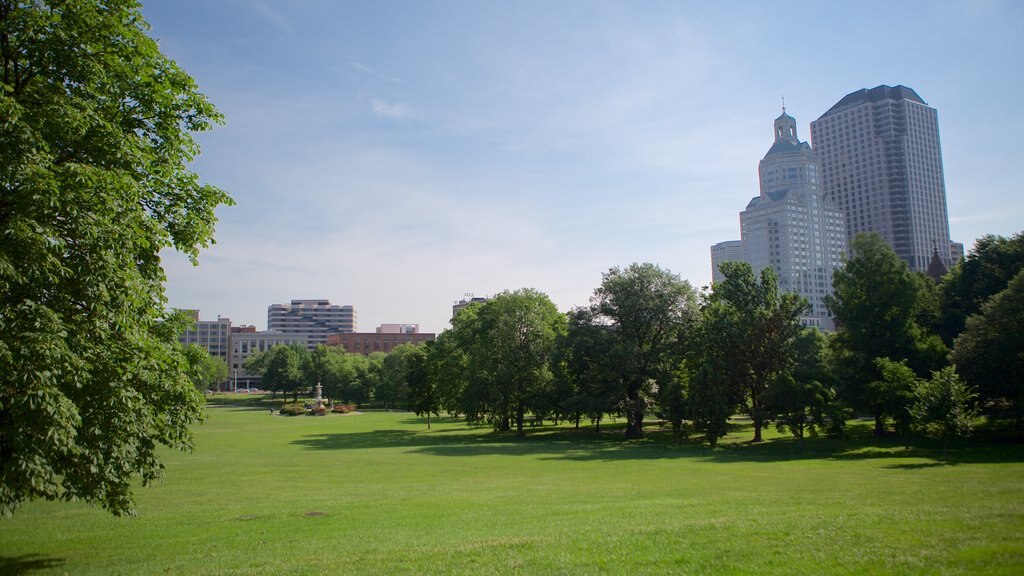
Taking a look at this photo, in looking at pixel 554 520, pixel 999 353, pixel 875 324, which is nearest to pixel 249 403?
pixel 875 324

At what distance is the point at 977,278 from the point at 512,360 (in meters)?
42.6

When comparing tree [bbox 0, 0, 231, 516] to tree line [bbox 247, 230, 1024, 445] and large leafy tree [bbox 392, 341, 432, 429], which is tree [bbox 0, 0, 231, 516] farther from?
large leafy tree [bbox 392, 341, 432, 429]

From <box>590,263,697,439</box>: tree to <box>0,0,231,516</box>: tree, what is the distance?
1728 inches

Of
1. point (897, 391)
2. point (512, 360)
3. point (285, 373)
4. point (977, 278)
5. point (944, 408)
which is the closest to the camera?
point (944, 408)

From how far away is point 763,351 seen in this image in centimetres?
5069

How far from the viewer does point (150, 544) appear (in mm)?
15922

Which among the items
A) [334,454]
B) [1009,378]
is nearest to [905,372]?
[1009,378]

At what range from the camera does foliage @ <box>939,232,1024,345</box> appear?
49.9 m

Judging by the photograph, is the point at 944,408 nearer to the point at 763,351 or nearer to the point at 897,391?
the point at 897,391

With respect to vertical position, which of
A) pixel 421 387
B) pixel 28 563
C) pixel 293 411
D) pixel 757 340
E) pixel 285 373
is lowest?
pixel 293 411

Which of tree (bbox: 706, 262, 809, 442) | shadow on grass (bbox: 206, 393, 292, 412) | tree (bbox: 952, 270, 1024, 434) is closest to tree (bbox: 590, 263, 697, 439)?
tree (bbox: 706, 262, 809, 442)

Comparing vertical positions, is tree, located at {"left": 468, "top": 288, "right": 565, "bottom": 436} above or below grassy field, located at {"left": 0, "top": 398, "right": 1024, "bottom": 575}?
above

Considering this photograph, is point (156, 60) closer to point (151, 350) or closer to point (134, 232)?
point (134, 232)

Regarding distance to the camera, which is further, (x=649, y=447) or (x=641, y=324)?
(x=641, y=324)
